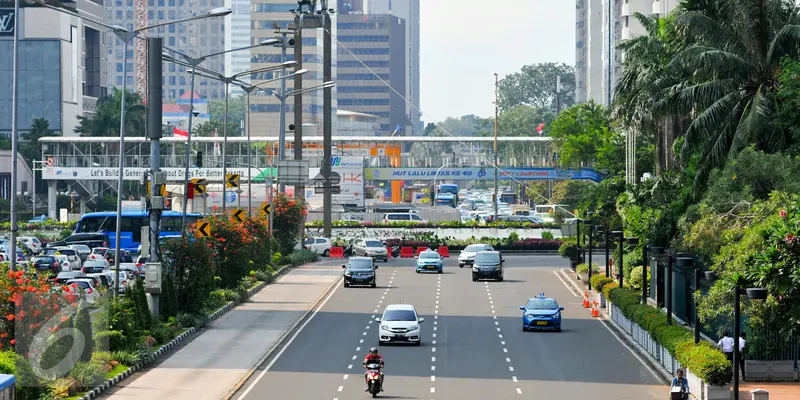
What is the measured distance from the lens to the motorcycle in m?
35.3

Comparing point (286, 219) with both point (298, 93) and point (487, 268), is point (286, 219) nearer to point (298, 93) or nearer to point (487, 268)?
point (298, 93)

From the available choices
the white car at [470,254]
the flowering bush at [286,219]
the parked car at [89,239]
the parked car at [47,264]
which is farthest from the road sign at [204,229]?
the parked car at [89,239]

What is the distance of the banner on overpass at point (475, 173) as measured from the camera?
409ft

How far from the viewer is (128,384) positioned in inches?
1470

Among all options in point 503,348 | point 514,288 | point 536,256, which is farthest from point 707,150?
point 536,256

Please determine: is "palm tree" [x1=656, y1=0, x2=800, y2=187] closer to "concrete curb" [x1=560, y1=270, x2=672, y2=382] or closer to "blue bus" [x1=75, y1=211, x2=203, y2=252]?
"concrete curb" [x1=560, y1=270, x2=672, y2=382]

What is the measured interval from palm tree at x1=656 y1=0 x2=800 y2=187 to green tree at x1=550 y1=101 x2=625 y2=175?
54.6 metres

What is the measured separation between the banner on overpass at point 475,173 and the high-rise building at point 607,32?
980 centimetres

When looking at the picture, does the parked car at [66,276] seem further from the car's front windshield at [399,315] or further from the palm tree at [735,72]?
the palm tree at [735,72]

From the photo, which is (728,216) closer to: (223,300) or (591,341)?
(591,341)

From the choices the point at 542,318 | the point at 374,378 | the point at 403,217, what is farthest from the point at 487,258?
the point at 403,217

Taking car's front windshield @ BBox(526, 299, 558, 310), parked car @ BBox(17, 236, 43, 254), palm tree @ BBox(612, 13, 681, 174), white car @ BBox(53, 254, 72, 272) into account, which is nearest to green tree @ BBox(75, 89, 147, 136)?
parked car @ BBox(17, 236, 43, 254)

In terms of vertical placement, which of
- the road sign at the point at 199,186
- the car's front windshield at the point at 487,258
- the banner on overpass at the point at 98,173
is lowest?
the car's front windshield at the point at 487,258

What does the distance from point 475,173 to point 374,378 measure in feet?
310
